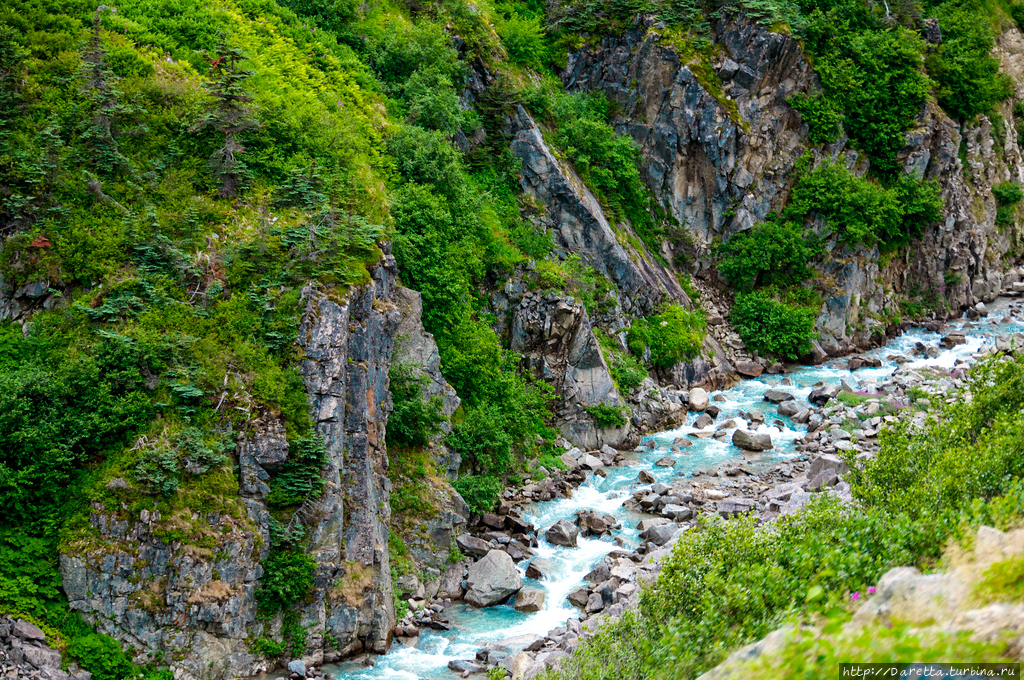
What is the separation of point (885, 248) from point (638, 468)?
24.7 m

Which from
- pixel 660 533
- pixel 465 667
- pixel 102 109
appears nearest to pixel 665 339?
pixel 660 533

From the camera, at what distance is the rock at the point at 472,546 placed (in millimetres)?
22828

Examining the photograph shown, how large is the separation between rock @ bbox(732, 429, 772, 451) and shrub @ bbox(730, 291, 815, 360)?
9.58 meters

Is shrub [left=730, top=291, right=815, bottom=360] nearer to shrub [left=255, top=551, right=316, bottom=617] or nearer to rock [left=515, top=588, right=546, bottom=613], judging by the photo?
rock [left=515, top=588, right=546, bottom=613]

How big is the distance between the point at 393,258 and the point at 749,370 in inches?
867

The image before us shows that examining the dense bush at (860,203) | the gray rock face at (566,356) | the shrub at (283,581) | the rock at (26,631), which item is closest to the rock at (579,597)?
the shrub at (283,581)

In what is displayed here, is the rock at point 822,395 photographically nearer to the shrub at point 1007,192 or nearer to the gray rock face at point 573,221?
the gray rock face at point 573,221

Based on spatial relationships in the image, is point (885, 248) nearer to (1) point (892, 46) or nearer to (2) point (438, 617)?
(1) point (892, 46)

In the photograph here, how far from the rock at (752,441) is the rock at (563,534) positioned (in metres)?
10.6

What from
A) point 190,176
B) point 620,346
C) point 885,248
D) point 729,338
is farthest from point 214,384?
point 885,248

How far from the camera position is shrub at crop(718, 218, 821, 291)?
4119 cm

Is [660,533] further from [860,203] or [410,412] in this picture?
[860,203]

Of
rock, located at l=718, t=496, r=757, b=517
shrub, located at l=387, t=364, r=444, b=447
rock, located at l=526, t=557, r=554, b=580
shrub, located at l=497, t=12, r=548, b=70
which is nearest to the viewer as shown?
rock, located at l=526, t=557, r=554, b=580

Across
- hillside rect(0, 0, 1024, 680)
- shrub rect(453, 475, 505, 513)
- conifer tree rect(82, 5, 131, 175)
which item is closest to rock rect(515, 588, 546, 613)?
hillside rect(0, 0, 1024, 680)
